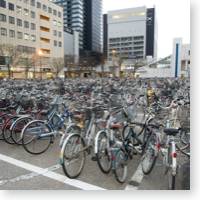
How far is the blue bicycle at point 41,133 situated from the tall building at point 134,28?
146 centimetres

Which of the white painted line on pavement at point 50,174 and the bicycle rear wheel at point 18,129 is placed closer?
the white painted line on pavement at point 50,174

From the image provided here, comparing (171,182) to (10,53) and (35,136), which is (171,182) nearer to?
(35,136)

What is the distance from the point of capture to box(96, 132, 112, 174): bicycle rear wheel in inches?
93.1

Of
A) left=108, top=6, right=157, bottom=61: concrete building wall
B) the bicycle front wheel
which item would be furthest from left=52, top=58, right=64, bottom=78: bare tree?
the bicycle front wheel

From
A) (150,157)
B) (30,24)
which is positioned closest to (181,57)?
(150,157)

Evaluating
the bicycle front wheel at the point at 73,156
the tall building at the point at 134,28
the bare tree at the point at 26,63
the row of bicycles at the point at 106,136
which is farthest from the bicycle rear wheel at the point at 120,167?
the bare tree at the point at 26,63

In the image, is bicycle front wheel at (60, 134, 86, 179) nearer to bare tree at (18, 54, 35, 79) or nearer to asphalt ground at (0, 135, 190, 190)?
asphalt ground at (0, 135, 190, 190)

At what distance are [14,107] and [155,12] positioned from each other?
2570 mm

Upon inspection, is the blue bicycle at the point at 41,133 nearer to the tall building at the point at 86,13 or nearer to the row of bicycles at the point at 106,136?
the row of bicycles at the point at 106,136

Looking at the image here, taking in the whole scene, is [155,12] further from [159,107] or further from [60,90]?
[60,90]

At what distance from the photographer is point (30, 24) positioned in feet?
38.9

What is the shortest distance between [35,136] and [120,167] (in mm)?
1269

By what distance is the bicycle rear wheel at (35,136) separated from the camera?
302 centimetres

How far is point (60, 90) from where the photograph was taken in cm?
726
